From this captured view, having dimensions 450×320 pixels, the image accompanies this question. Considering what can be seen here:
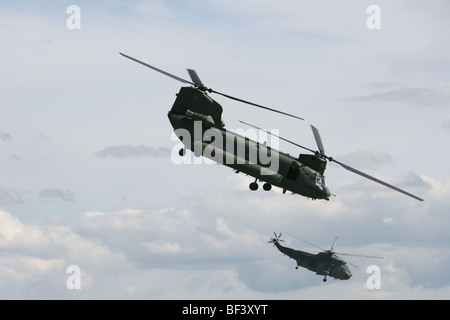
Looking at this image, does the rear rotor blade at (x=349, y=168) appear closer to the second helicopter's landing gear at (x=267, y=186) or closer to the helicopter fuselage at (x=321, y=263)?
the second helicopter's landing gear at (x=267, y=186)

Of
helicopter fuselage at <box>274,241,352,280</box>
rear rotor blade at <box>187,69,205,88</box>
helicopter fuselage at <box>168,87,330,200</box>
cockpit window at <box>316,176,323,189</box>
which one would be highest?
rear rotor blade at <box>187,69,205,88</box>

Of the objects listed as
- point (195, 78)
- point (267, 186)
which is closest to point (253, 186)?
point (267, 186)

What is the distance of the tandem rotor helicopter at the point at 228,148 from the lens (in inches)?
2635

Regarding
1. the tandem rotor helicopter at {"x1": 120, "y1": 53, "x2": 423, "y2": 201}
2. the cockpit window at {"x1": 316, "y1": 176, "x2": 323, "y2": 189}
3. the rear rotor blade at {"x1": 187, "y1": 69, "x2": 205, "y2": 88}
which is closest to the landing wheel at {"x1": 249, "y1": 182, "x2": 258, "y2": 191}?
the tandem rotor helicopter at {"x1": 120, "y1": 53, "x2": 423, "y2": 201}

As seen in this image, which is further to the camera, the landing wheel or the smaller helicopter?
the smaller helicopter

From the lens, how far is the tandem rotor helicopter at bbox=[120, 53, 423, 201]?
220 ft

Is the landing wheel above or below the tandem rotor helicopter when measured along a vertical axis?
below

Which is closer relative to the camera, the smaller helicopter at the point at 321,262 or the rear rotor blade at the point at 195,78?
the rear rotor blade at the point at 195,78

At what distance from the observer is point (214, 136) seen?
2662 inches

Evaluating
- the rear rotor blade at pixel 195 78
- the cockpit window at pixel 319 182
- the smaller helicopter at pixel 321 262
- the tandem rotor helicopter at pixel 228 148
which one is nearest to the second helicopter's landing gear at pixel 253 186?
the tandem rotor helicopter at pixel 228 148

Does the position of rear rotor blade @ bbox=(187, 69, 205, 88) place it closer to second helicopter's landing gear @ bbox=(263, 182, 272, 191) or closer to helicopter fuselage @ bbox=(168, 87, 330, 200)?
helicopter fuselage @ bbox=(168, 87, 330, 200)

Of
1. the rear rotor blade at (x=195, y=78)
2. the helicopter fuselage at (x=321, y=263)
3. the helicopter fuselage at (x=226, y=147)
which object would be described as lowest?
the helicopter fuselage at (x=321, y=263)

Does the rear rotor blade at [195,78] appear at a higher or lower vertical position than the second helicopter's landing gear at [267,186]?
higher
